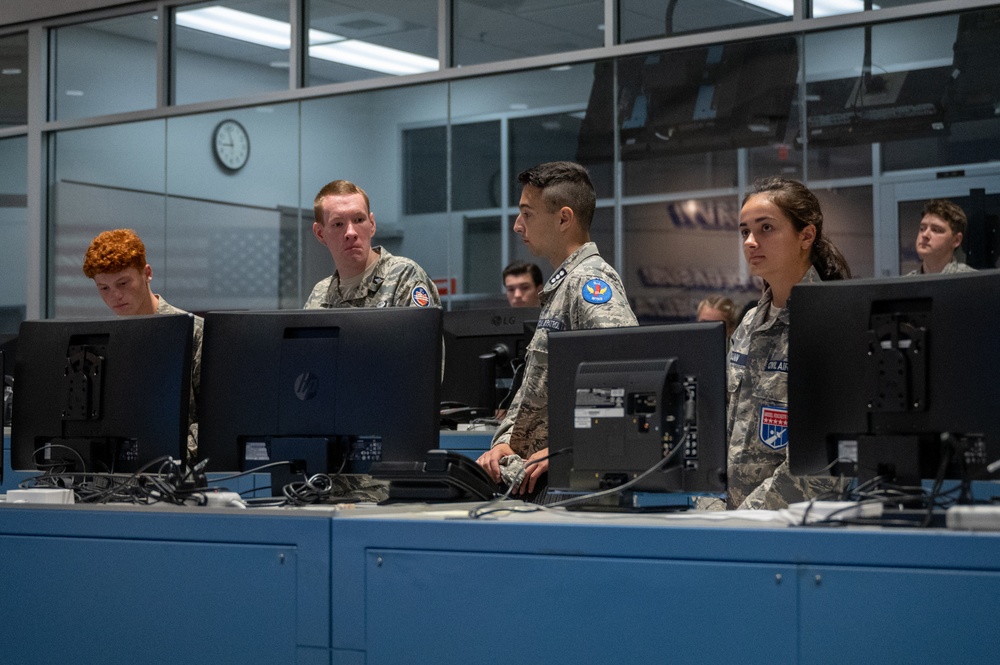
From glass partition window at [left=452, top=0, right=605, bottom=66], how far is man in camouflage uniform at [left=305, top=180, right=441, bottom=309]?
129 inches

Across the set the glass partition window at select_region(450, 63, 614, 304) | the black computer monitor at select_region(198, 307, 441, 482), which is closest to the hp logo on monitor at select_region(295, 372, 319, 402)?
the black computer monitor at select_region(198, 307, 441, 482)

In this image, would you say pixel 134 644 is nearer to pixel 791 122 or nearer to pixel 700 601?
pixel 700 601

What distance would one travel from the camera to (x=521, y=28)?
6.53 metres

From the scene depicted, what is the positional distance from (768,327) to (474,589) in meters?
1.10

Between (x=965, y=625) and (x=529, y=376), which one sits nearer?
A: (x=965, y=625)

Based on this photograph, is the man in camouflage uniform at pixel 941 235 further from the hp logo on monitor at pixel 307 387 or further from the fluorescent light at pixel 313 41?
the hp logo on monitor at pixel 307 387

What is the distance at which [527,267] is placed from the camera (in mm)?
5832

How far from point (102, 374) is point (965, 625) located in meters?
1.82

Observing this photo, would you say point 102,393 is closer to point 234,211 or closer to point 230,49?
point 234,211

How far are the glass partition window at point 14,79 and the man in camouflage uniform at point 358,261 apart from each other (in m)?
5.50

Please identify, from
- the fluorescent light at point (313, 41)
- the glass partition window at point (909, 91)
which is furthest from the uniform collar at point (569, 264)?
the fluorescent light at point (313, 41)

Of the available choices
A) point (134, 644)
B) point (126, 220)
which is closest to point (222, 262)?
point (126, 220)

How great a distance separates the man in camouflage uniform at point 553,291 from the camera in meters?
2.68

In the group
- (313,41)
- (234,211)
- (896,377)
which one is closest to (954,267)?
(896,377)
